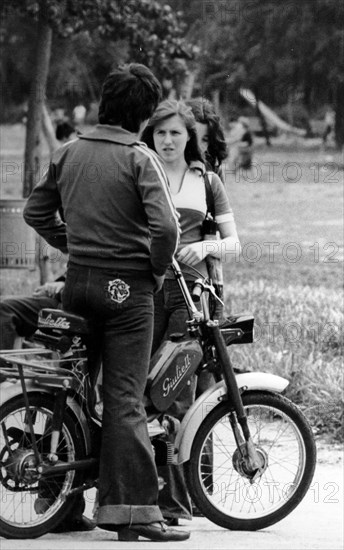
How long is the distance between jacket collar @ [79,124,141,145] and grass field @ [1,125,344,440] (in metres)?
2.93

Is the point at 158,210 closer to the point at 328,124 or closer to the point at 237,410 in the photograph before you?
the point at 237,410

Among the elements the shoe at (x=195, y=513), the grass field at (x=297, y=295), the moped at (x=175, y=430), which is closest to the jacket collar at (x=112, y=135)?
the moped at (x=175, y=430)

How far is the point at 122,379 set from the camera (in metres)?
5.18

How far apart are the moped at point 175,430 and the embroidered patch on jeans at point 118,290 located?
0.16 metres

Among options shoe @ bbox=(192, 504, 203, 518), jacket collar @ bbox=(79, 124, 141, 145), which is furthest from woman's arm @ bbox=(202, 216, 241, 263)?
shoe @ bbox=(192, 504, 203, 518)

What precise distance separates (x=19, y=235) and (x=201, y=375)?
549 cm

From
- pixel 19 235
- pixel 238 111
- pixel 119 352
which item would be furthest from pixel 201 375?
pixel 238 111

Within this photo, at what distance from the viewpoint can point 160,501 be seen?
5645 mm

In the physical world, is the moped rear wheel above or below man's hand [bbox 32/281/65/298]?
below

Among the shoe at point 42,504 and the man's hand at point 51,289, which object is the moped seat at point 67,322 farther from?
the man's hand at point 51,289

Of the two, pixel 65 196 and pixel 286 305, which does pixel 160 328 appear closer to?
pixel 65 196

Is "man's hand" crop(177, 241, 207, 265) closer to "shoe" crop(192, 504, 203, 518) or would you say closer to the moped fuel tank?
the moped fuel tank

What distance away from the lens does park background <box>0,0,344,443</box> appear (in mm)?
8977

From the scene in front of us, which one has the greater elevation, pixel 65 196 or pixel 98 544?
pixel 65 196
